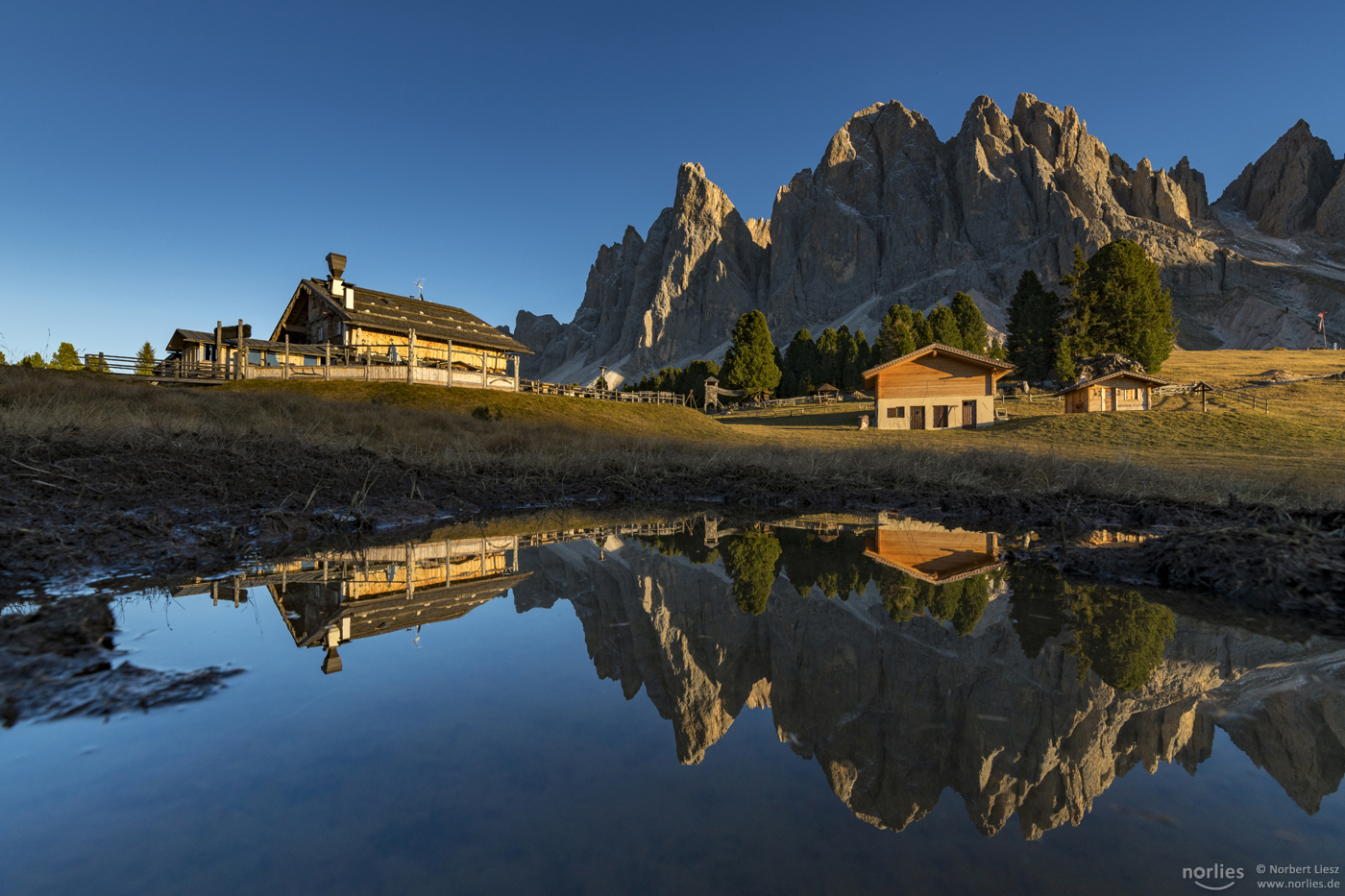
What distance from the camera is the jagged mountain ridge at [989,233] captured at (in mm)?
137500

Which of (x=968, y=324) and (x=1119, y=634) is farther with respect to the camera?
(x=968, y=324)

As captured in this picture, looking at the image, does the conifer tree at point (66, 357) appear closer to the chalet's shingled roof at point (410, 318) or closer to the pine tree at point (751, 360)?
the chalet's shingled roof at point (410, 318)

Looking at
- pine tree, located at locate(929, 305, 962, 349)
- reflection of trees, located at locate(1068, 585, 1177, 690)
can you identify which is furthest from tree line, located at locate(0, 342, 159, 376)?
pine tree, located at locate(929, 305, 962, 349)

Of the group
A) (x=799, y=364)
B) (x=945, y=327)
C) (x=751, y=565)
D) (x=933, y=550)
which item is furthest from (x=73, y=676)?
(x=799, y=364)

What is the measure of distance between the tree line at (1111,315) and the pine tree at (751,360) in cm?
2791

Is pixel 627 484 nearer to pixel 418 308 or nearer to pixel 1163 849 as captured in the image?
pixel 1163 849

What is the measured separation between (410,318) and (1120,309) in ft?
191

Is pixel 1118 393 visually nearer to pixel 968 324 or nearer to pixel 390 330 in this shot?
pixel 968 324

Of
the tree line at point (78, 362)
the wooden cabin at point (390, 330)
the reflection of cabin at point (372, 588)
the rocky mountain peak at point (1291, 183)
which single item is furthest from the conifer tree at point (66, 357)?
the rocky mountain peak at point (1291, 183)

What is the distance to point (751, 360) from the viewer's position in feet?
230

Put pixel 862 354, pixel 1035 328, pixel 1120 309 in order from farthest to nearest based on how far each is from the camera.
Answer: pixel 862 354
pixel 1035 328
pixel 1120 309

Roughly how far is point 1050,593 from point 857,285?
583ft

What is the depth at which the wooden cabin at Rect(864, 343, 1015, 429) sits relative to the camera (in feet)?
129

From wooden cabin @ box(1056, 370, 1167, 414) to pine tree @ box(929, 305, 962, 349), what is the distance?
30743 mm
